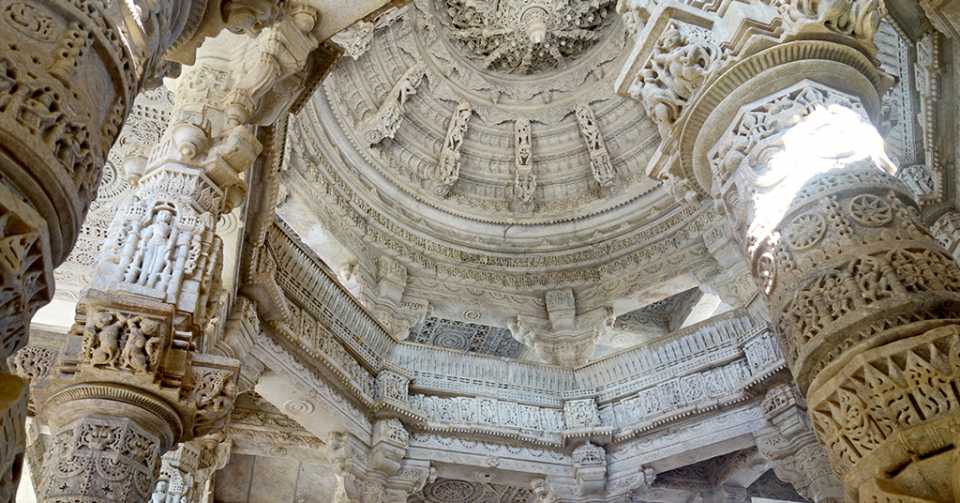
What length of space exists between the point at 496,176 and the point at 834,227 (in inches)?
377

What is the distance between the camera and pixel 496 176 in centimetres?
1289

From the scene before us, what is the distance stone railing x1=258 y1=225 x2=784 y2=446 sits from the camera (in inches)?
330

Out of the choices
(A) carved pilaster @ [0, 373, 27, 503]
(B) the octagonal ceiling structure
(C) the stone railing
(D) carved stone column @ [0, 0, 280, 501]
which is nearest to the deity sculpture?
(D) carved stone column @ [0, 0, 280, 501]

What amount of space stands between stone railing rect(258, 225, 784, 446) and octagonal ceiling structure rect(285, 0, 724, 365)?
108 cm

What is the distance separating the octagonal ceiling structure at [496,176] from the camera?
10.9 m

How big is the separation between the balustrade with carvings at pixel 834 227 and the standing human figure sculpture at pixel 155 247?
3150mm

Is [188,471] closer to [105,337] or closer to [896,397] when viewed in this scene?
[105,337]

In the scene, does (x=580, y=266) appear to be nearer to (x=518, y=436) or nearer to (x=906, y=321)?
(x=518, y=436)

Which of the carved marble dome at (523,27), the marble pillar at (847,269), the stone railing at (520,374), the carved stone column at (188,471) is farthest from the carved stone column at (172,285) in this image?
the carved marble dome at (523,27)

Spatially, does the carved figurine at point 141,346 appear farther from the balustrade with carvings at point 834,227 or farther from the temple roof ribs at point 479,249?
the balustrade with carvings at point 834,227

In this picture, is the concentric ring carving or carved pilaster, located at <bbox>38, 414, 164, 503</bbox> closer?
the concentric ring carving

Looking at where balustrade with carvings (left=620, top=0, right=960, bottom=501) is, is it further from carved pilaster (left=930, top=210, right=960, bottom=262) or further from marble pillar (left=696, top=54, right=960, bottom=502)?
carved pilaster (left=930, top=210, right=960, bottom=262)

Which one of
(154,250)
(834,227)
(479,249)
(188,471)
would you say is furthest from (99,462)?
(479,249)

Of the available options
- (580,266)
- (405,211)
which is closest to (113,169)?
(405,211)
